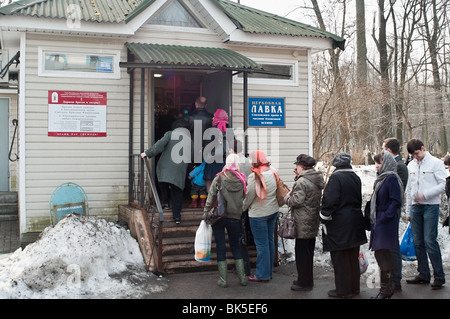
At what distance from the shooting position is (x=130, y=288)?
6.21 metres

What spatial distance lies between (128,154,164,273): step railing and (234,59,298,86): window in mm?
2649

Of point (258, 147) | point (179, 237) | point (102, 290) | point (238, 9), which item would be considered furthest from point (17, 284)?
point (238, 9)

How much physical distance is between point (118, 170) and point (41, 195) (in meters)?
1.38

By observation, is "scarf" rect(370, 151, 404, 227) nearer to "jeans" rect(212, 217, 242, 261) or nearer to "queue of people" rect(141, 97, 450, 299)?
"queue of people" rect(141, 97, 450, 299)

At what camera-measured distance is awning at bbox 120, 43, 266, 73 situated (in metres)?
Result: 7.73

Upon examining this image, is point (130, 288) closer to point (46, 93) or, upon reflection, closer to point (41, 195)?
point (41, 195)

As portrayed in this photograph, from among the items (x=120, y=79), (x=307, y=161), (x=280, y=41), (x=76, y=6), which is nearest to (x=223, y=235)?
(x=307, y=161)

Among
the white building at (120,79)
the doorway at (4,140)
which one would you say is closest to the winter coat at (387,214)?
the white building at (120,79)

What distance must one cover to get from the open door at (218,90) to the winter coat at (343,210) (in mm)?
3534

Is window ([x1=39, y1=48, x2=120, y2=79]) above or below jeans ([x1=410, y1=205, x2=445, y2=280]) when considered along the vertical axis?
above

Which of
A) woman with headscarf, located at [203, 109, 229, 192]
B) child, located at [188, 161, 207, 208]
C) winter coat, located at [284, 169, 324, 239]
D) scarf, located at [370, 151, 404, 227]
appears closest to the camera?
scarf, located at [370, 151, 404, 227]

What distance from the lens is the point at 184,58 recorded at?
8047 millimetres

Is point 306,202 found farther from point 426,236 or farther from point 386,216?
point 426,236

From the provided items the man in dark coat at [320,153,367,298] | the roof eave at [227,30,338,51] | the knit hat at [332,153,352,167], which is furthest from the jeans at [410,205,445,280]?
the roof eave at [227,30,338,51]
